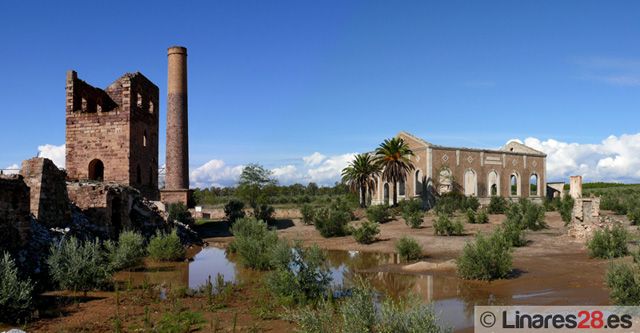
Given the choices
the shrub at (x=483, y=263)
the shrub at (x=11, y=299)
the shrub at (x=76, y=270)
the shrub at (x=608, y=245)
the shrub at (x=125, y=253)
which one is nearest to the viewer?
the shrub at (x=11, y=299)

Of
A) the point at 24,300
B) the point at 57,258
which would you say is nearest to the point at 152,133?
the point at 57,258

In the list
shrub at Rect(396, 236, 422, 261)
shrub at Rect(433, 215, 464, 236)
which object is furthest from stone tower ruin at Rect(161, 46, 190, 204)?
shrub at Rect(396, 236, 422, 261)

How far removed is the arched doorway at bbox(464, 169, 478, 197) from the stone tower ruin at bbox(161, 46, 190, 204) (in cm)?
2400

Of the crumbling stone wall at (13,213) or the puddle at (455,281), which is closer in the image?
the puddle at (455,281)

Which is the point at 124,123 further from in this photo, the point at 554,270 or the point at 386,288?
the point at 554,270

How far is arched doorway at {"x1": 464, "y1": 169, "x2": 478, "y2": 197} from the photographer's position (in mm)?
44562

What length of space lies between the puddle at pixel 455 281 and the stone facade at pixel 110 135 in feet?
32.5

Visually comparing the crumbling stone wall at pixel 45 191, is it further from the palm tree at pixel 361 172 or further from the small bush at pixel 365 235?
the palm tree at pixel 361 172

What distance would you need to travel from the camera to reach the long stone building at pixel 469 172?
42.3m

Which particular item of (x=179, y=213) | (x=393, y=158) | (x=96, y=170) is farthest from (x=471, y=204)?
(x=96, y=170)

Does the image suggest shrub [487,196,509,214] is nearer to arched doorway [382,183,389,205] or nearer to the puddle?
arched doorway [382,183,389,205]

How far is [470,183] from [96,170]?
3205 centimetres

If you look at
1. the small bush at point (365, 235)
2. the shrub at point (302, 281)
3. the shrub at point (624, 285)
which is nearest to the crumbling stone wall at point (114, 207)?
the small bush at point (365, 235)

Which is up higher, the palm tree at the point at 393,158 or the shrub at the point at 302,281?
the palm tree at the point at 393,158
